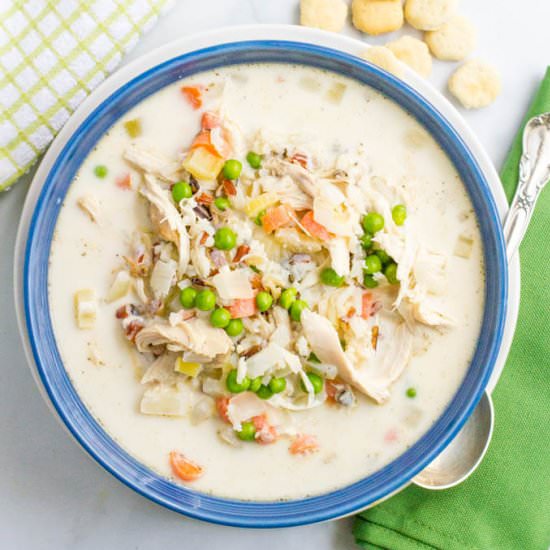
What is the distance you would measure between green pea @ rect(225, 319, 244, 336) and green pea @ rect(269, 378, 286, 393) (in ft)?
0.76

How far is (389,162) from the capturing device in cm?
311

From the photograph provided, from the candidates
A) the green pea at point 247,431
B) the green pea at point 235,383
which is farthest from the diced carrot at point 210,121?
the green pea at point 247,431

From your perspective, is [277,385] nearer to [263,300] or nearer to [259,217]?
[263,300]

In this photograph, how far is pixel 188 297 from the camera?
9.79 feet

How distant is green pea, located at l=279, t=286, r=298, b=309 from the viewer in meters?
3.00

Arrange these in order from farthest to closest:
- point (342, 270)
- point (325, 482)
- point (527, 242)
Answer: point (527, 242) → point (325, 482) → point (342, 270)

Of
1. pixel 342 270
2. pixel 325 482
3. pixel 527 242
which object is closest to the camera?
pixel 342 270

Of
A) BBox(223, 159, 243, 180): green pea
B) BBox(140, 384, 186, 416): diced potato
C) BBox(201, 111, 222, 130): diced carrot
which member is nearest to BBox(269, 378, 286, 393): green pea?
BBox(140, 384, 186, 416): diced potato

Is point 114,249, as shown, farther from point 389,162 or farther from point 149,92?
point 389,162

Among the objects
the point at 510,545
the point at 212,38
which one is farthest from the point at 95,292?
the point at 510,545

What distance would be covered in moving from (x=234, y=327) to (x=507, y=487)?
150 cm

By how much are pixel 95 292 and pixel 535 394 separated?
1.97 metres

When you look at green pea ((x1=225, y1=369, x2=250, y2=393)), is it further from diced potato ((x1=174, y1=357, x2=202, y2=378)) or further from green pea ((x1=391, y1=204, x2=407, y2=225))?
green pea ((x1=391, y1=204, x2=407, y2=225))

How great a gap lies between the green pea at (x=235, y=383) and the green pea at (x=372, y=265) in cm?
63
